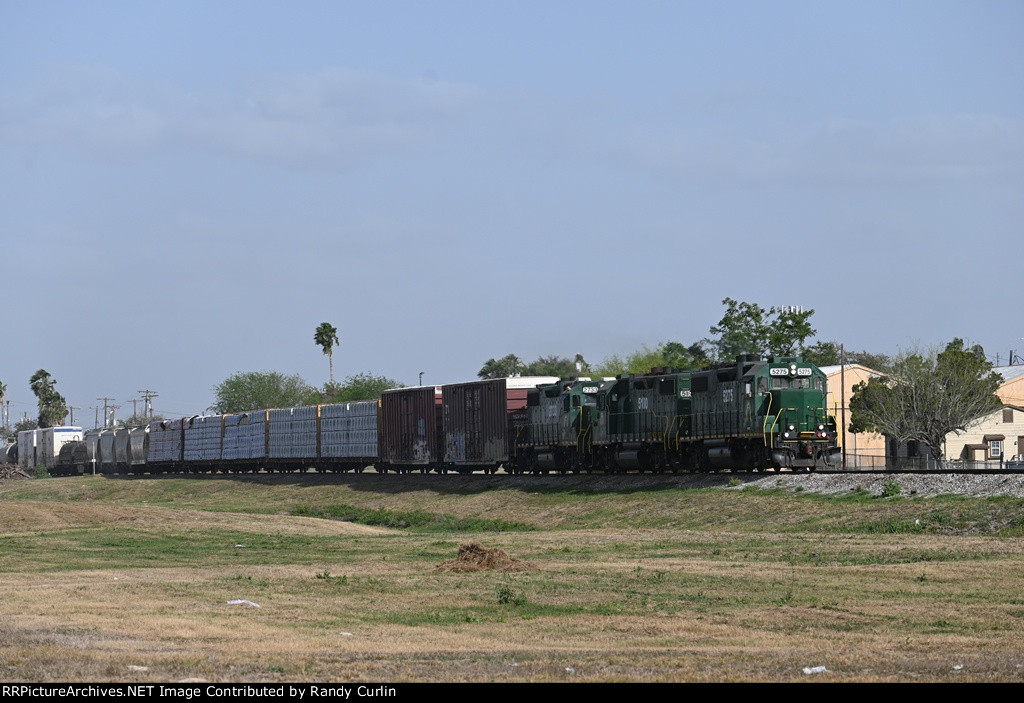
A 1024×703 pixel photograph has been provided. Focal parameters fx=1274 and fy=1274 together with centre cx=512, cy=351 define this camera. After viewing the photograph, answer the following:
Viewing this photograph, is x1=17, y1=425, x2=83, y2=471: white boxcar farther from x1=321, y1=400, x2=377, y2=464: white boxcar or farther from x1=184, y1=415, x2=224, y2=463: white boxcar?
x1=321, y1=400, x2=377, y2=464: white boxcar

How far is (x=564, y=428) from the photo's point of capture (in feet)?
166

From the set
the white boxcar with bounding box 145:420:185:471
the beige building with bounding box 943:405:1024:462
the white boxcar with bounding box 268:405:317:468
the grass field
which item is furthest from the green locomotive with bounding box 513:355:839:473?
the white boxcar with bounding box 145:420:185:471

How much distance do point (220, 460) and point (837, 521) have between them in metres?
54.2

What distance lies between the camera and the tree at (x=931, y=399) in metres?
65.0

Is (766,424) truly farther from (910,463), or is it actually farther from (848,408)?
(848,408)

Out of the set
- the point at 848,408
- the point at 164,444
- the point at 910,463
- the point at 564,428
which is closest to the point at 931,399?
the point at 910,463

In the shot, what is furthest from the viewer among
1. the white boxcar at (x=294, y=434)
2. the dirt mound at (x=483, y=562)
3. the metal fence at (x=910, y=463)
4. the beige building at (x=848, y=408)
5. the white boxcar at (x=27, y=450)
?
the white boxcar at (x=27, y=450)

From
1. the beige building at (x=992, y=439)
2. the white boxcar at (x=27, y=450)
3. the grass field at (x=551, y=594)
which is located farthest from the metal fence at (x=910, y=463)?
the white boxcar at (x=27, y=450)

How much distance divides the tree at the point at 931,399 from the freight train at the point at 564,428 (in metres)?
20.7

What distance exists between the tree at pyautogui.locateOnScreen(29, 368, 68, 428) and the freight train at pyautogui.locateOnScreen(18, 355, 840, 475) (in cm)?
7652

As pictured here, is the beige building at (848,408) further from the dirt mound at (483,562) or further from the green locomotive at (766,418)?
the dirt mound at (483,562)

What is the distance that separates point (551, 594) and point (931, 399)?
50.0m

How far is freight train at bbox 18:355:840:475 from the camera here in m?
41.0
